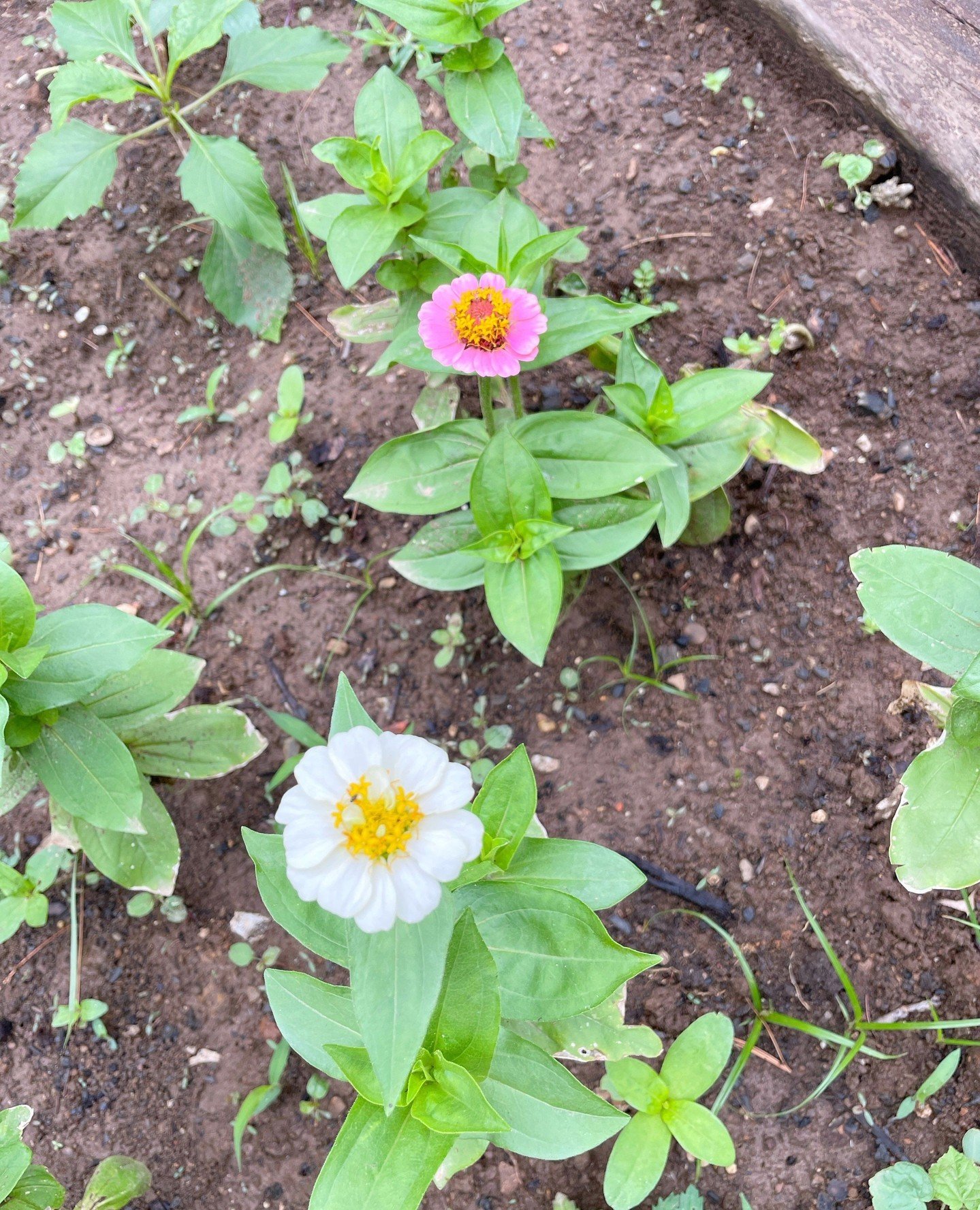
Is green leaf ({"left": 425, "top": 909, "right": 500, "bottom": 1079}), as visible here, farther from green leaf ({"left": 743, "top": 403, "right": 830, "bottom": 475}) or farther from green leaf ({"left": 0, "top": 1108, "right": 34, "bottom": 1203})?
green leaf ({"left": 743, "top": 403, "right": 830, "bottom": 475})

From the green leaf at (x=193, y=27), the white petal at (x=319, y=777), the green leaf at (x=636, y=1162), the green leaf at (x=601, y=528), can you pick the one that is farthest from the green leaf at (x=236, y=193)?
the green leaf at (x=636, y=1162)

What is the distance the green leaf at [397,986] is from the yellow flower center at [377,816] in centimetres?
11

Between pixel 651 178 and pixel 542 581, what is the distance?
1.54 metres

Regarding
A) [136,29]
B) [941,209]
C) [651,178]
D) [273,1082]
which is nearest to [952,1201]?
[273,1082]

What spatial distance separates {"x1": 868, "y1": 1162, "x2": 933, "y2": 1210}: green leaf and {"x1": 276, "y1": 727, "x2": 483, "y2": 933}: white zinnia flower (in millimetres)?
1375

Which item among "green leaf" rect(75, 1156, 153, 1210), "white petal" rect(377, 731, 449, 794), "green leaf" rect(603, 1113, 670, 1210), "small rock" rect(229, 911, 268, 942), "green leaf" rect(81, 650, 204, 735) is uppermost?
"white petal" rect(377, 731, 449, 794)

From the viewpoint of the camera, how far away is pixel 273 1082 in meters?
2.11

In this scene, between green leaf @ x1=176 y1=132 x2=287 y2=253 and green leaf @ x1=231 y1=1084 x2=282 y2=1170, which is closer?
green leaf @ x1=231 y1=1084 x2=282 y2=1170

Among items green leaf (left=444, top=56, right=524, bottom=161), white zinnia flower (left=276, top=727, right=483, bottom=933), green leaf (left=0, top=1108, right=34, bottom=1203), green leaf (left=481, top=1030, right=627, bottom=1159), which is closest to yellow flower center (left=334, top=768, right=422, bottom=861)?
white zinnia flower (left=276, top=727, right=483, bottom=933)

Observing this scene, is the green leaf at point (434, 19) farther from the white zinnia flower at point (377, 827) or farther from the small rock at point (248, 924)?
the small rock at point (248, 924)

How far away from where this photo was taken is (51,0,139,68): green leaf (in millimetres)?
2678

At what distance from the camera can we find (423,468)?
2.19 m

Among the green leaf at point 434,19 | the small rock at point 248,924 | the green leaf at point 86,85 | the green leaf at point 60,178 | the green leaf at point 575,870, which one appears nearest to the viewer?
the green leaf at point 575,870

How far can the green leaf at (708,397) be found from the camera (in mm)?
2055
